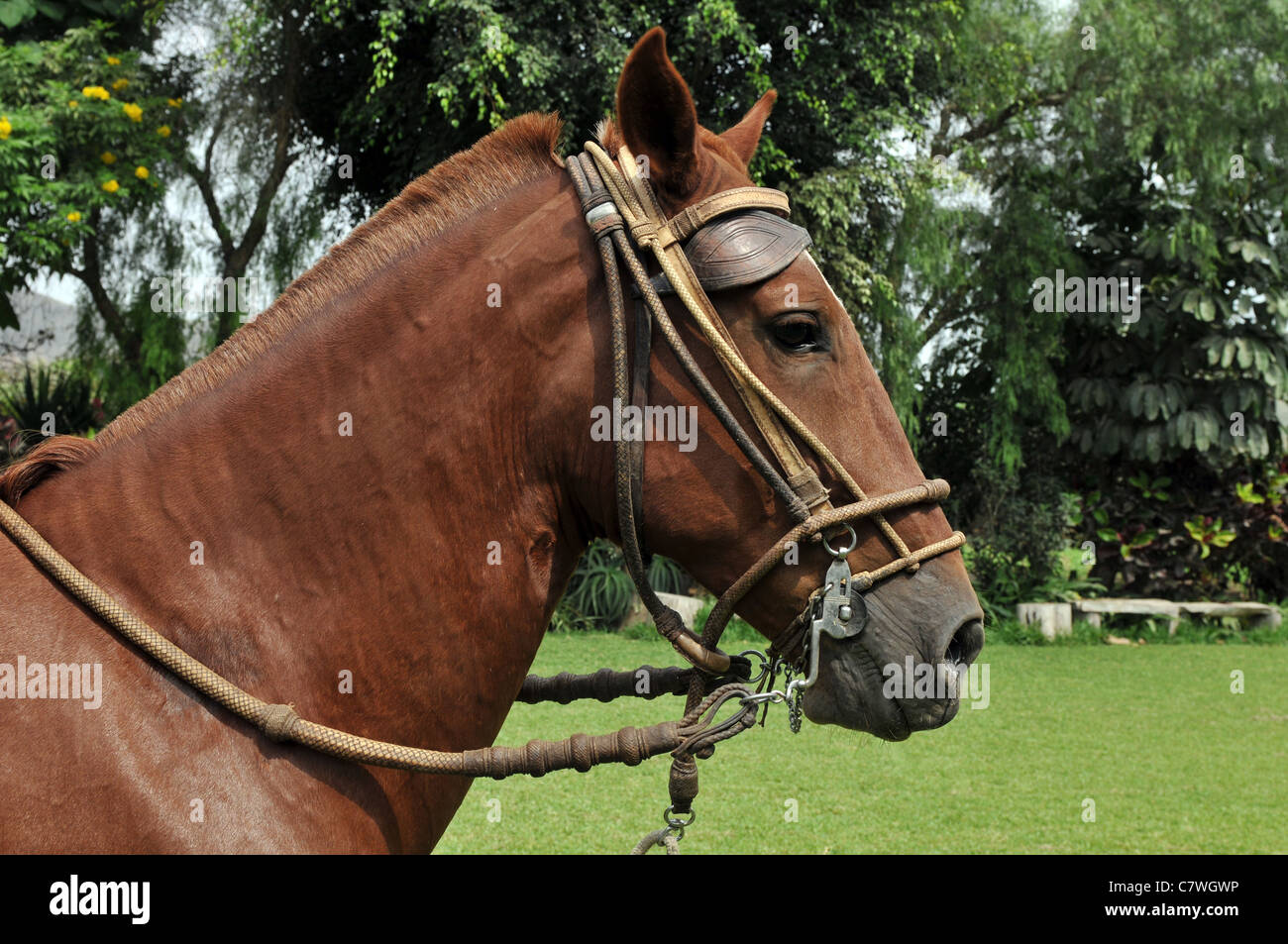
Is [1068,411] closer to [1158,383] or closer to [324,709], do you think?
[1158,383]

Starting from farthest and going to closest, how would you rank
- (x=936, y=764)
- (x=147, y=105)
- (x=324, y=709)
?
(x=147, y=105), (x=936, y=764), (x=324, y=709)

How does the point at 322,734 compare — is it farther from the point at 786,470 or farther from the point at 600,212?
the point at 600,212

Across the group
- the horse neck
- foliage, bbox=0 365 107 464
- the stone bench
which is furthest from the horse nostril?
the stone bench

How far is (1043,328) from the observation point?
1184 centimetres

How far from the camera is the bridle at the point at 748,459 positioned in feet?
5.37

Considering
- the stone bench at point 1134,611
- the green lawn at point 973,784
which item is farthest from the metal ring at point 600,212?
the stone bench at point 1134,611

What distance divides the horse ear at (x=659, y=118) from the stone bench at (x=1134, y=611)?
9.85 m

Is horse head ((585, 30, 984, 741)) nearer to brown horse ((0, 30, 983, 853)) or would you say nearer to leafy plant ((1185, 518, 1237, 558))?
brown horse ((0, 30, 983, 853))

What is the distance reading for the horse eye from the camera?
1698 millimetres

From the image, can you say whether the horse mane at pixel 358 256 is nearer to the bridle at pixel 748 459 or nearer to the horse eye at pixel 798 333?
the bridle at pixel 748 459

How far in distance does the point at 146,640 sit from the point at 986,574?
35.6ft

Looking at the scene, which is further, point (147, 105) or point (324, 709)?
point (147, 105)

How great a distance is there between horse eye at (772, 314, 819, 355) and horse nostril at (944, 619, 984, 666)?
20.9 inches
